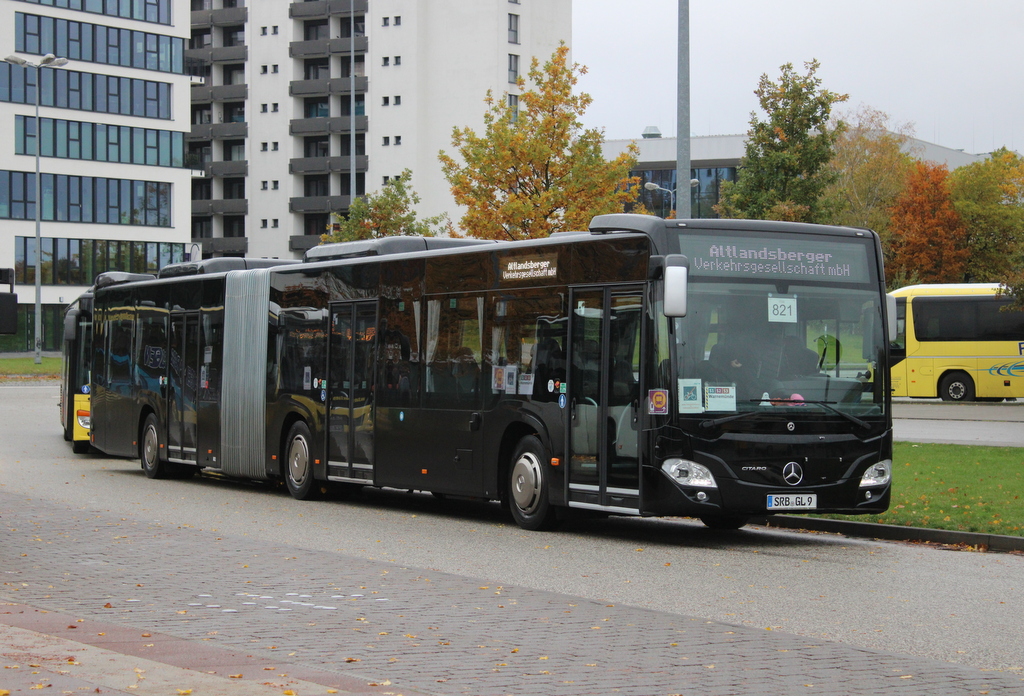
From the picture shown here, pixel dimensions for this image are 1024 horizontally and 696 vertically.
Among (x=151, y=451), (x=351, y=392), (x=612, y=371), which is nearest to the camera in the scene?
(x=612, y=371)

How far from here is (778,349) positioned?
504 inches

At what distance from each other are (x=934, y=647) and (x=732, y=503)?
4599mm

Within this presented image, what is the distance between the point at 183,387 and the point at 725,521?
993 cm

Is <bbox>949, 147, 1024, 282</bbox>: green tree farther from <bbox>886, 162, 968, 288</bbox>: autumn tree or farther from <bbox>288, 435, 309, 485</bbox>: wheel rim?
<bbox>288, 435, 309, 485</bbox>: wheel rim

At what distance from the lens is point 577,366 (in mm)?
13492

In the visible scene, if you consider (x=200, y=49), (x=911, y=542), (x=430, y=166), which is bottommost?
(x=911, y=542)

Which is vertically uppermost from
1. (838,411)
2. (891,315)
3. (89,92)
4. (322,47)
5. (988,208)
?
(322,47)

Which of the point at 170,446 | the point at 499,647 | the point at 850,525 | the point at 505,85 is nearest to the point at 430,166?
the point at 505,85

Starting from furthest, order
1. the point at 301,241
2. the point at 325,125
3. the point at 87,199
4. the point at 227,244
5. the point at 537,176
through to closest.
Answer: the point at 227,244 → the point at 301,241 → the point at 325,125 → the point at 87,199 → the point at 537,176

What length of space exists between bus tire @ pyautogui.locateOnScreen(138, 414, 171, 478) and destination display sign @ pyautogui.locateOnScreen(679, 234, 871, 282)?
11897mm

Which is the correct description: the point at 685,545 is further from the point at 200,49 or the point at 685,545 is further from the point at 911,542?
the point at 200,49

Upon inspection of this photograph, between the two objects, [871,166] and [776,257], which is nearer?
[776,257]

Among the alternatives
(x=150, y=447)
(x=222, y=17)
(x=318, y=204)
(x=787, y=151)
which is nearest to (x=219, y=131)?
(x=222, y=17)

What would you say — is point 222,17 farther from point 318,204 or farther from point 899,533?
point 899,533
